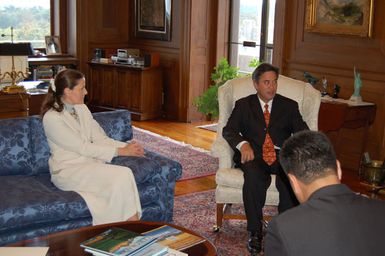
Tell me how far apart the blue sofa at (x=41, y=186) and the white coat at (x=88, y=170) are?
0.09 meters

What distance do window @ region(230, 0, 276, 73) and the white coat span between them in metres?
4.04

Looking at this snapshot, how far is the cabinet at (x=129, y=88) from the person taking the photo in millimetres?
8039

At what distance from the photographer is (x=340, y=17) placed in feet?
19.6

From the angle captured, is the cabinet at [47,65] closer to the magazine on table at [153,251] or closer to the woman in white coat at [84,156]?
the woman in white coat at [84,156]

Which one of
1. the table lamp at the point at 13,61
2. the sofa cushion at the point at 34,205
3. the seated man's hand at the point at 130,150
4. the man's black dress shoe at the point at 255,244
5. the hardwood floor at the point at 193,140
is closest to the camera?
the sofa cushion at the point at 34,205

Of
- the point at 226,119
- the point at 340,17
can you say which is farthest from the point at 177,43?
the point at 226,119

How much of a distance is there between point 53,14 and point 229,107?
5.10 meters

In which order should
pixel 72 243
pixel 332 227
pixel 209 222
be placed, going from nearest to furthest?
pixel 332 227 < pixel 72 243 < pixel 209 222

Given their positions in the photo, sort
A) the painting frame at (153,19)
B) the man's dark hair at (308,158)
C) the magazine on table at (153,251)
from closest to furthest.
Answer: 1. the man's dark hair at (308,158)
2. the magazine on table at (153,251)
3. the painting frame at (153,19)

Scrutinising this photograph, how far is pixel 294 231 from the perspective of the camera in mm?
1724

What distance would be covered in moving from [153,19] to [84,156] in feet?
16.2

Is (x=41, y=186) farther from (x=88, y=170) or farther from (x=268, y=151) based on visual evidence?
(x=268, y=151)

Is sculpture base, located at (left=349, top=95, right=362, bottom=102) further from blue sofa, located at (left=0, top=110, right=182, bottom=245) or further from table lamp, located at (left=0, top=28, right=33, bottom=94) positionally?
table lamp, located at (left=0, top=28, right=33, bottom=94)

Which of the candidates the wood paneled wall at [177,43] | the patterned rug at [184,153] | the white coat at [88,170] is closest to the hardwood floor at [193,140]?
the patterned rug at [184,153]
